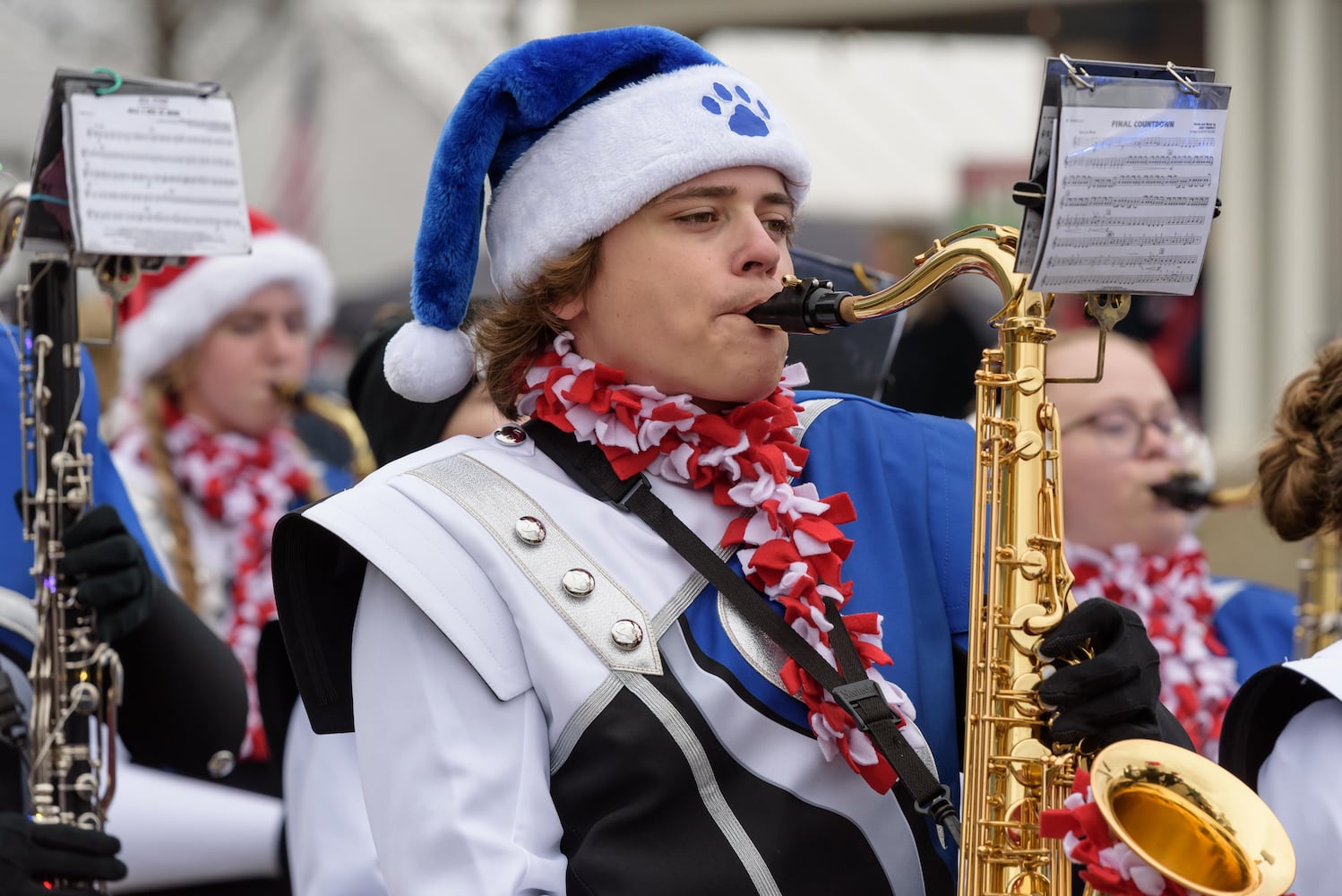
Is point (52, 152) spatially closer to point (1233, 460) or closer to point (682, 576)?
point (682, 576)

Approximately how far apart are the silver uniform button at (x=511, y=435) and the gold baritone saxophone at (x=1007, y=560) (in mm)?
401

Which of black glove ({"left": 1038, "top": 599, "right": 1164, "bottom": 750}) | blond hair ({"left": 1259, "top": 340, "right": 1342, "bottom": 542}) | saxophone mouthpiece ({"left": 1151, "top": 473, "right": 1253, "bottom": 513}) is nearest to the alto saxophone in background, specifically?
black glove ({"left": 1038, "top": 599, "right": 1164, "bottom": 750})

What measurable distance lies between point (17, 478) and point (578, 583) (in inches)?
57.2

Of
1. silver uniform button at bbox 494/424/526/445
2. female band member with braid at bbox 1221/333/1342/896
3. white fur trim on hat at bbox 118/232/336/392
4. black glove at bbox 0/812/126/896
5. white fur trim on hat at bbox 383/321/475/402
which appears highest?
white fur trim on hat at bbox 118/232/336/392

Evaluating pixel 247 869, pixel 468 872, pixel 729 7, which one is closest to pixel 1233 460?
pixel 729 7

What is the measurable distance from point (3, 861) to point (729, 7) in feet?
28.9

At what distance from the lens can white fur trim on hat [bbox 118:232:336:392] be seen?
5.24m

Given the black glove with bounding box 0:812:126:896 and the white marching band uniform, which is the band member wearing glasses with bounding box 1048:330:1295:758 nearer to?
the white marching band uniform

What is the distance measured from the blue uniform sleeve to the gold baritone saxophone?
Answer: 1.47m

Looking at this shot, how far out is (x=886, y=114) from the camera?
58.4ft

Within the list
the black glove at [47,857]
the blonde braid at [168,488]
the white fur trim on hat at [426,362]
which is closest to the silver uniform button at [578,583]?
the white fur trim on hat at [426,362]

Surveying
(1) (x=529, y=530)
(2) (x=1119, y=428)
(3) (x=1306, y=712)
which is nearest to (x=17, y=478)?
(1) (x=529, y=530)

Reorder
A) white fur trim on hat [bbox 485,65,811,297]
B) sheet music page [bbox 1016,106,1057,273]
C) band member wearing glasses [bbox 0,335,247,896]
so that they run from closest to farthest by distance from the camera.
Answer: sheet music page [bbox 1016,106,1057,273] < white fur trim on hat [bbox 485,65,811,297] < band member wearing glasses [bbox 0,335,247,896]

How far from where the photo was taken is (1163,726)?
2182 mm
